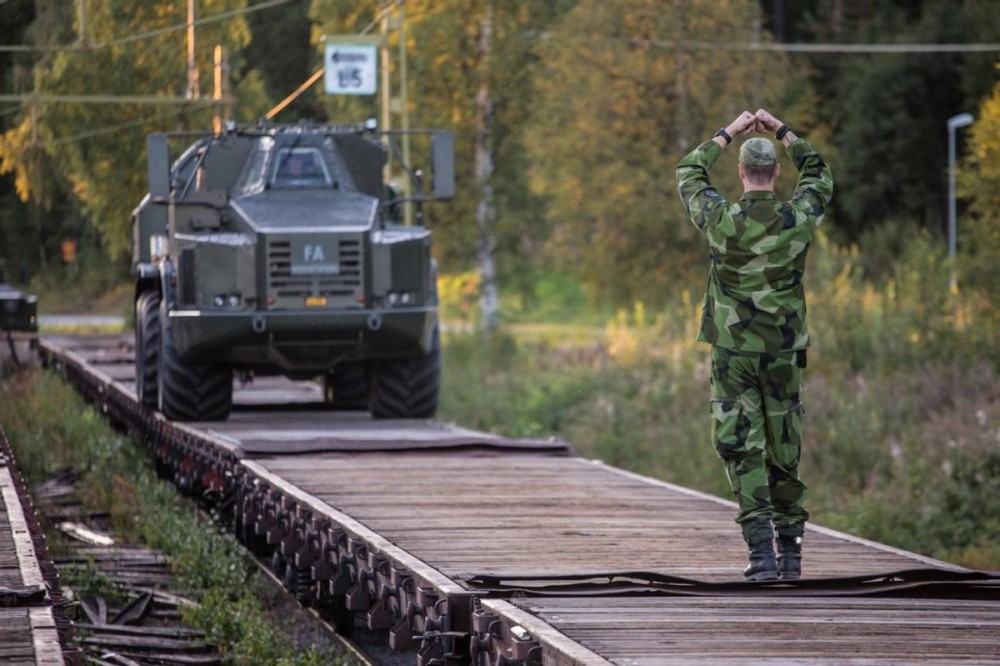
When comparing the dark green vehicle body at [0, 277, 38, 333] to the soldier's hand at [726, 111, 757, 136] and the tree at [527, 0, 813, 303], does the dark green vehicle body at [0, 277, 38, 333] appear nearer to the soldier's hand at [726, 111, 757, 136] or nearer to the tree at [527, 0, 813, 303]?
the tree at [527, 0, 813, 303]

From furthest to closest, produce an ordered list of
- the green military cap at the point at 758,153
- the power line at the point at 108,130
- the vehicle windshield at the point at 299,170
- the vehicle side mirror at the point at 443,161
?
1. the power line at the point at 108,130
2. the vehicle windshield at the point at 299,170
3. the vehicle side mirror at the point at 443,161
4. the green military cap at the point at 758,153

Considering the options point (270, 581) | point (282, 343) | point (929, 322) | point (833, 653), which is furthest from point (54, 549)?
point (929, 322)

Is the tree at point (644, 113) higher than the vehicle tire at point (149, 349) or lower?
higher

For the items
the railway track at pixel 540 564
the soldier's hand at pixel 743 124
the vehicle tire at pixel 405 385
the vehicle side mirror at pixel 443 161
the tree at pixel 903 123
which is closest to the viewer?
the railway track at pixel 540 564

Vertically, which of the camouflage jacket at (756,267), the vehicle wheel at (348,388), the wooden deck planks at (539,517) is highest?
the camouflage jacket at (756,267)

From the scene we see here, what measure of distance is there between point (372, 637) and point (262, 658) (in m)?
1.18

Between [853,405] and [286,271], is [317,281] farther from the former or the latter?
[853,405]

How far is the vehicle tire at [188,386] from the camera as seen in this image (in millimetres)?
17016

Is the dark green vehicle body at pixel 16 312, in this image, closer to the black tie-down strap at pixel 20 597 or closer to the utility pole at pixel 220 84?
the utility pole at pixel 220 84

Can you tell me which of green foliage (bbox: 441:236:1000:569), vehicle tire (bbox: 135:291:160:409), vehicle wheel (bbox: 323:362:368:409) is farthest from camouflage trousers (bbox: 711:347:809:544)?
vehicle wheel (bbox: 323:362:368:409)

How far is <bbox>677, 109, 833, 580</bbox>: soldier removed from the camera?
8.15 metres

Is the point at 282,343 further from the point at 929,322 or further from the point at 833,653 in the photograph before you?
the point at 833,653

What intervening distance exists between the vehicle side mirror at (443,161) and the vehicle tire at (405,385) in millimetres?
1455

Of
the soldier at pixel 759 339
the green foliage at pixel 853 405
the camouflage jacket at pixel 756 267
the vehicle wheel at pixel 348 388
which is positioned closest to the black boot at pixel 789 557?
the soldier at pixel 759 339
